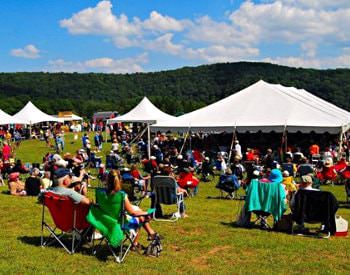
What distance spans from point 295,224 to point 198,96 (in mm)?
102891

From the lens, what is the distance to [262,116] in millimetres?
18984

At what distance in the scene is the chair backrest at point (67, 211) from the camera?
19.3ft

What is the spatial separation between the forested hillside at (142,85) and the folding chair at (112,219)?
244 feet

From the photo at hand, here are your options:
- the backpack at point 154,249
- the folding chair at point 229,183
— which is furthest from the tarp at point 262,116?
the backpack at point 154,249

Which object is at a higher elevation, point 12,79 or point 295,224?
point 12,79

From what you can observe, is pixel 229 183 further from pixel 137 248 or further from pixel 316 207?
pixel 137 248

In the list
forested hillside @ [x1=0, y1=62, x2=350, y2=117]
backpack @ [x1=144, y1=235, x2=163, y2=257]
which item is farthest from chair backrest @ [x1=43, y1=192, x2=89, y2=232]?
forested hillside @ [x1=0, y1=62, x2=350, y2=117]

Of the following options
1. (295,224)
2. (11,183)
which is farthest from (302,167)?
(11,183)

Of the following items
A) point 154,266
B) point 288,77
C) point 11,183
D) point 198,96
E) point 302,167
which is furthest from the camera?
point 198,96

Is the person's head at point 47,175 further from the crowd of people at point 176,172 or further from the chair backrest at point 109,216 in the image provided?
the chair backrest at point 109,216

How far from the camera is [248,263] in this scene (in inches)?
220

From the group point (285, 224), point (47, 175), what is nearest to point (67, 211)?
point (285, 224)

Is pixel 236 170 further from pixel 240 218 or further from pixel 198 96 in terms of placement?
pixel 198 96

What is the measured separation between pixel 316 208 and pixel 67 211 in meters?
3.33
